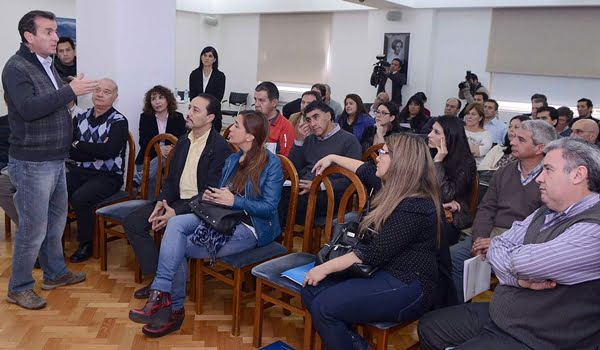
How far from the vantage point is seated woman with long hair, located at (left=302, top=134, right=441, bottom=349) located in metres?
1.91

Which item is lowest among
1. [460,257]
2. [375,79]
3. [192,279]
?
[192,279]

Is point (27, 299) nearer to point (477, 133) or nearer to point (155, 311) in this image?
point (155, 311)

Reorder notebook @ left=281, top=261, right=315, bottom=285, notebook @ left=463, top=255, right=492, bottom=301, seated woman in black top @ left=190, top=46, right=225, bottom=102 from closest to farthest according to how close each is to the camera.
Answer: notebook @ left=463, top=255, right=492, bottom=301, notebook @ left=281, top=261, right=315, bottom=285, seated woman in black top @ left=190, top=46, right=225, bottom=102

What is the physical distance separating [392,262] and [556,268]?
59 centimetres

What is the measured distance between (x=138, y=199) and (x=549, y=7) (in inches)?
242

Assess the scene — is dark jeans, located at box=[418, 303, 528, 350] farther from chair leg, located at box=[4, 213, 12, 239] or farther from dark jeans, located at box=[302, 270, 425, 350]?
chair leg, located at box=[4, 213, 12, 239]

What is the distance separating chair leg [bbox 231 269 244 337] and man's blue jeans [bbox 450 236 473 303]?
0.97 meters

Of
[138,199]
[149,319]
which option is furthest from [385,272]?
[138,199]

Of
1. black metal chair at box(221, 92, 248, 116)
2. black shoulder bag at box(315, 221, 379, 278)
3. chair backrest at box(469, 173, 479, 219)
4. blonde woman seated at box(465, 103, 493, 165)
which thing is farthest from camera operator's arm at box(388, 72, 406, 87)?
black shoulder bag at box(315, 221, 379, 278)

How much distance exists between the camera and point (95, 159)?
330 cm

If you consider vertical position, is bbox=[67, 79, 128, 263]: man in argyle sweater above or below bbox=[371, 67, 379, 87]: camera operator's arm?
below

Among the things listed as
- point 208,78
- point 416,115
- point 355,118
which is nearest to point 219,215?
point 355,118

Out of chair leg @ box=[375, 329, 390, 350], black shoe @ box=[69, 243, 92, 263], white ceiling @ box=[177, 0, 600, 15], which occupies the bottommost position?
black shoe @ box=[69, 243, 92, 263]

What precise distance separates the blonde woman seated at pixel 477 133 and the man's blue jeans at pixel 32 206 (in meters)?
3.11
